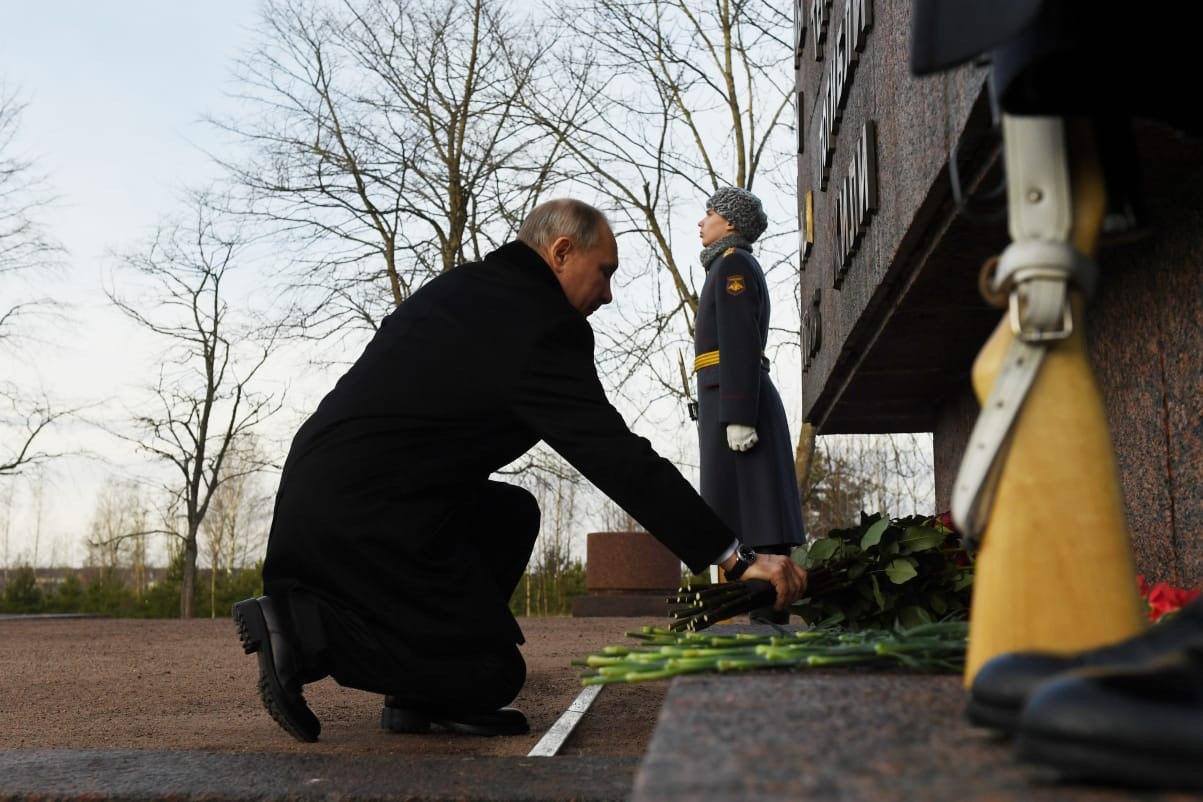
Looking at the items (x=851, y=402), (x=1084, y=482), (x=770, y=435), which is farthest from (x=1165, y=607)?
(x=851, y=402)

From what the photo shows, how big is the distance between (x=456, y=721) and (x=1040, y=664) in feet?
7.72

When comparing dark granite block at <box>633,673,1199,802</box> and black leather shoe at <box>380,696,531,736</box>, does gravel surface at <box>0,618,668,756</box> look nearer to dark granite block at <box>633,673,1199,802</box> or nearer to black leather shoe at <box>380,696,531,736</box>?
black leather shoe at <box>380,696,531,736</box>

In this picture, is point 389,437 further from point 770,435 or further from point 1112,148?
point 770,435

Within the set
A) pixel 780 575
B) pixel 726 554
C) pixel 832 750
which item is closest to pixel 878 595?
pixel 780 575

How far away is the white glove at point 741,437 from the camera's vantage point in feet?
19.2

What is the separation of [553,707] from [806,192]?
4.93 meters

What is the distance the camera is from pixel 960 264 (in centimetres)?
376

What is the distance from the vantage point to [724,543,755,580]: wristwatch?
2.89 metres

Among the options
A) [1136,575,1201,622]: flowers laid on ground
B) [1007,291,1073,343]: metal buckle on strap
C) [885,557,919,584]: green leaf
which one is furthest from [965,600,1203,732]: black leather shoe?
[885,557,919,584]: green leaf

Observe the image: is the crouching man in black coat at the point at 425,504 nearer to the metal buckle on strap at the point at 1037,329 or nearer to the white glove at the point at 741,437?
the metal buckle on strap at the point at 1037,329

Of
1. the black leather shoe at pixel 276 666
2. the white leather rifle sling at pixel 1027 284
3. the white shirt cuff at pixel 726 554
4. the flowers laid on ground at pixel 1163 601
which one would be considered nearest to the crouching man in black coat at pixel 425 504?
the black leather shoe at pixel 276 666

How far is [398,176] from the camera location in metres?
17.0

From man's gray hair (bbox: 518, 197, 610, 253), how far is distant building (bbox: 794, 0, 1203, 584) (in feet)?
3.01

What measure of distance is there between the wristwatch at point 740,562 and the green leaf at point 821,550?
0.69 meters
